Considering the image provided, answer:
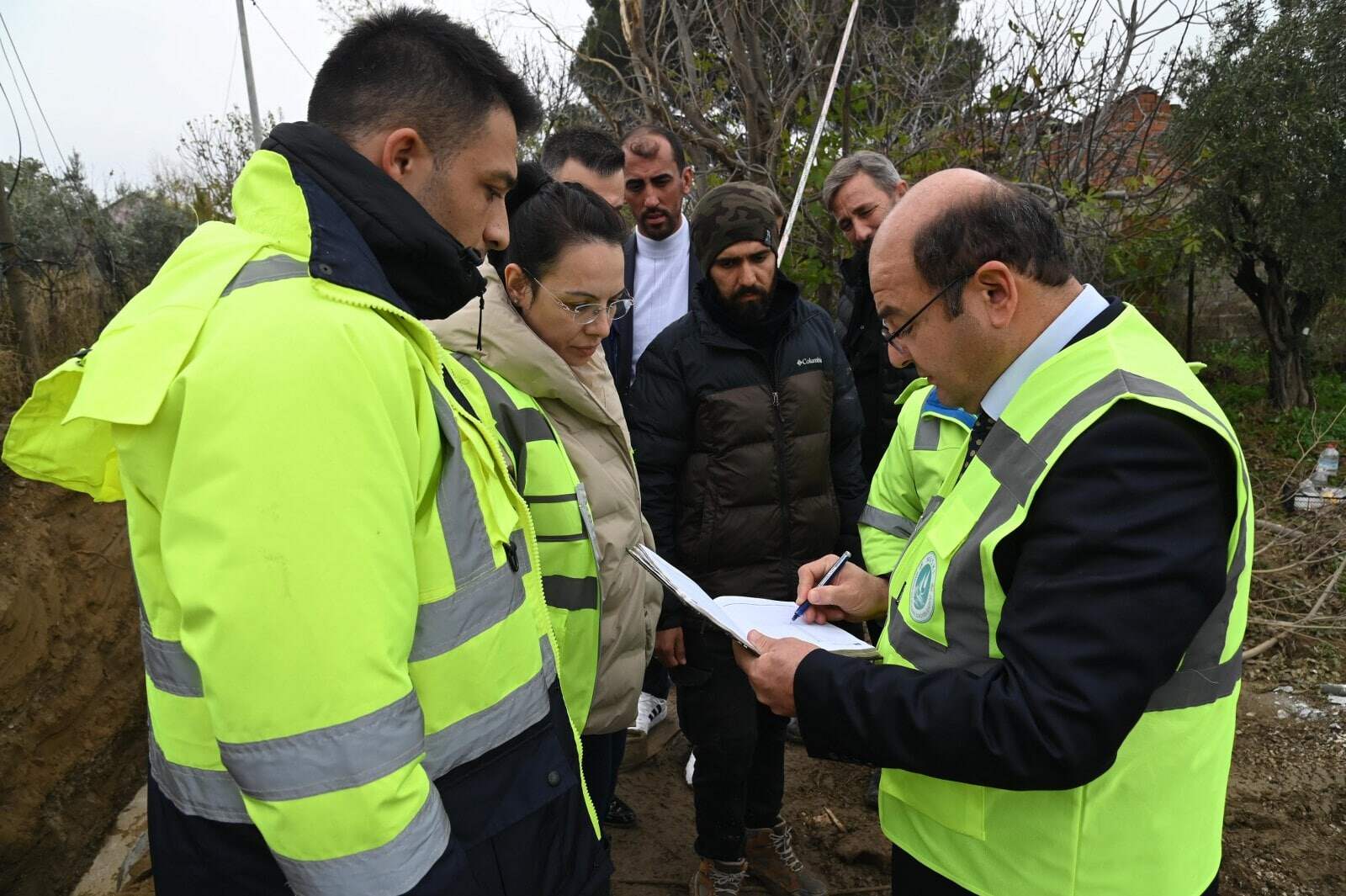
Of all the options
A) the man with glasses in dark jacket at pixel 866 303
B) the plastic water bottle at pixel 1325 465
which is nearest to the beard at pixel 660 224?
the man with glasses in dark jacket at pixel 866 303

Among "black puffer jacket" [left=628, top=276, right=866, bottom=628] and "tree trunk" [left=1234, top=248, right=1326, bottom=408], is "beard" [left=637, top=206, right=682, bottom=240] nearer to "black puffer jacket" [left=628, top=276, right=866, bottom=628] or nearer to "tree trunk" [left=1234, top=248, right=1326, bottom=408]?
"black puffer jacket" [left=628, top=276, right=866, bottom=628]

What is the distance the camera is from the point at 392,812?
1.02 meters

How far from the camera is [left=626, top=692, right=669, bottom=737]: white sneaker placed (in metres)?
3.98

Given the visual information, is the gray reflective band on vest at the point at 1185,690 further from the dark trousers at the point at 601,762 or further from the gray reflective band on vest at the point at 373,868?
the dark trousers at the point at 601,762

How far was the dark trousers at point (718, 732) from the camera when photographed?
2.76m

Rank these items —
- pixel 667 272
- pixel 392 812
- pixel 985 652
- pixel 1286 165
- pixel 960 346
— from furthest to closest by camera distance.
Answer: pixel 1286 165, pixel 667 272, pixel 960 346, pixel 985 652, pixel 392 812

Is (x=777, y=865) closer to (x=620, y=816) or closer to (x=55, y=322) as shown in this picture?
(x=620, y=816)

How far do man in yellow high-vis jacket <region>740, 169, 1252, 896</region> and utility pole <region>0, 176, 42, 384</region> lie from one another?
5.04 meters

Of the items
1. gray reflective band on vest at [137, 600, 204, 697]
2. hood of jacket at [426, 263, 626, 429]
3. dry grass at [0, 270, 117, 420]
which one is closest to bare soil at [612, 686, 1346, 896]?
hood of jacket at [426, 263, 626, 429]

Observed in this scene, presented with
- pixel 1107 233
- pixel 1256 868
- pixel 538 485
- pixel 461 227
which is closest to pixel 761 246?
pixel 538 485

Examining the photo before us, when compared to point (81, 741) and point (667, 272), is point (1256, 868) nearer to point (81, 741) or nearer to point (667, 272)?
point (667, 272)

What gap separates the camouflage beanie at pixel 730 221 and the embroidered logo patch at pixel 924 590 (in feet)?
5.36

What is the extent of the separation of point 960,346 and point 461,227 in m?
0.85

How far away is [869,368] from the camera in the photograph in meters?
3.64
